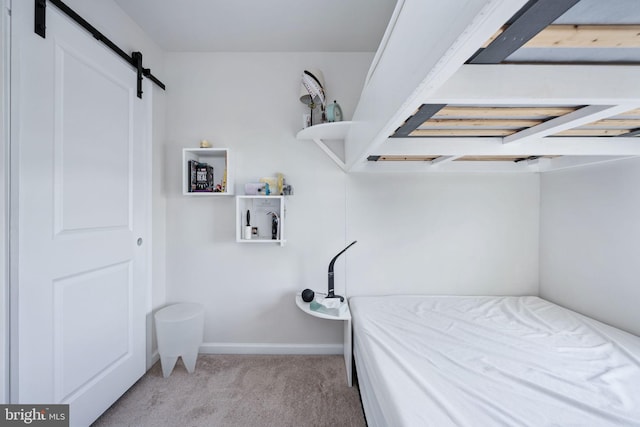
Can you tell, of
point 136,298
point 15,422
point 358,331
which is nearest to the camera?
point 15,422

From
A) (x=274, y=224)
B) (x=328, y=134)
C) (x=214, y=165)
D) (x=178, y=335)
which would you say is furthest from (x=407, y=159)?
(x=178, y=335)

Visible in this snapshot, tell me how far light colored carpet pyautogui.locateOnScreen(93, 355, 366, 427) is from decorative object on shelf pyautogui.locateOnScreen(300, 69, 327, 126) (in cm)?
190

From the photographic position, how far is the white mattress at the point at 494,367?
0.90 meters

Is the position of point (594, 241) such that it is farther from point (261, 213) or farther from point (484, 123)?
point (261, 213)

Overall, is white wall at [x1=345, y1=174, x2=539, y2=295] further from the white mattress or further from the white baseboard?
the white baseboard

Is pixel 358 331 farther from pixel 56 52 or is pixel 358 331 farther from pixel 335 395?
pixel 56 52

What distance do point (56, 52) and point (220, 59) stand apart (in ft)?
3.65

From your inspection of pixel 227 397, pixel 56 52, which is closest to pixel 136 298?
pixel 227 397

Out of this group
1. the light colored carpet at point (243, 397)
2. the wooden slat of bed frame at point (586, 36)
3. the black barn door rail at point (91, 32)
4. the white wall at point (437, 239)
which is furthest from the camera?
the white wall at point (437, 239)

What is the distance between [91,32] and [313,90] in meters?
1.33

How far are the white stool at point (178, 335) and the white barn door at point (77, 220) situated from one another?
180 millimetres

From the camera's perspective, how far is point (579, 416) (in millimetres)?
899

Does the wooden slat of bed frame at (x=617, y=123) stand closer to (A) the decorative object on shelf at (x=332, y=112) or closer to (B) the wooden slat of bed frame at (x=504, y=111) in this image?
(B) the wooden slat of bed frame at (x=504, y=111)

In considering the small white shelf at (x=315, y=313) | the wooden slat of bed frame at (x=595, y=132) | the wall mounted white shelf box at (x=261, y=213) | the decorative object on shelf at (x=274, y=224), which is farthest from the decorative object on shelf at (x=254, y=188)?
the wooden slat of bed frame at (x=595, y=132)
